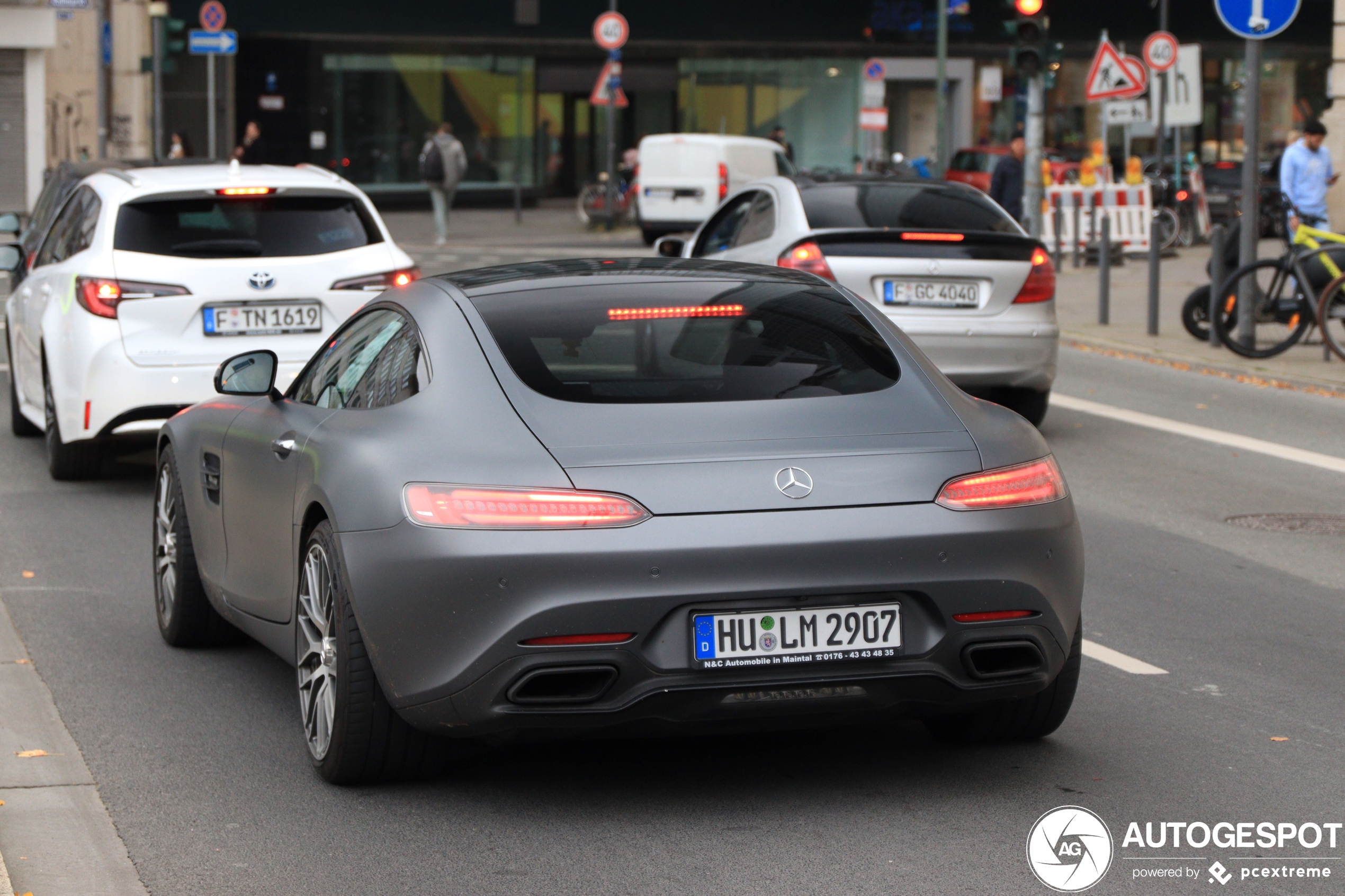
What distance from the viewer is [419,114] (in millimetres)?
47844

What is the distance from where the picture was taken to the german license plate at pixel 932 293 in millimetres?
11602

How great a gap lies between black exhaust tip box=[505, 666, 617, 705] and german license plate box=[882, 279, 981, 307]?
7.32 metres

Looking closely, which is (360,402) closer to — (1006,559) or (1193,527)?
(1006,559)

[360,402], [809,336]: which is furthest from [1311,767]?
[360,402]

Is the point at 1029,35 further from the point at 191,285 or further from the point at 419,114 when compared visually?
the point at 419,114

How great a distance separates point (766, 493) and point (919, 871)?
92 cm

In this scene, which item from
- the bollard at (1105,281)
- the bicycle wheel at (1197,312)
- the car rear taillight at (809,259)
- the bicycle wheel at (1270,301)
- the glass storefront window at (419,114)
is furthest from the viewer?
the glass storefront window at (419,114)

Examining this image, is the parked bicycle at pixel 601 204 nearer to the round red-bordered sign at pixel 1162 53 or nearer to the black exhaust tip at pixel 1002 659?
the round red-bordered sign at pixel 1162 53

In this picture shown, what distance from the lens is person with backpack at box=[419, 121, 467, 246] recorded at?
33375mm

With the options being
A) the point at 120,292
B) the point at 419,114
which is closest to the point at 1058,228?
the point at 120,292

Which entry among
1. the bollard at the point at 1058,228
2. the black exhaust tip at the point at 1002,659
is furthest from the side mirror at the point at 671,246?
the bollard at the point at 1058,228

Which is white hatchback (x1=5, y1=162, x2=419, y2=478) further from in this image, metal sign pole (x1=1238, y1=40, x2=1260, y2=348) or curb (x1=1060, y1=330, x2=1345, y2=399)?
metal sign pole (x1=1238, y1=40, x2=1260, y2=348)

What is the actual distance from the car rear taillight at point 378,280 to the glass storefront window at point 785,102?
1646 inches

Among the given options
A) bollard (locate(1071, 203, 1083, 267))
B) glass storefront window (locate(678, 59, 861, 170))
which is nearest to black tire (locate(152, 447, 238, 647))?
bollard (locate(1071, 203, 1083, 267))
